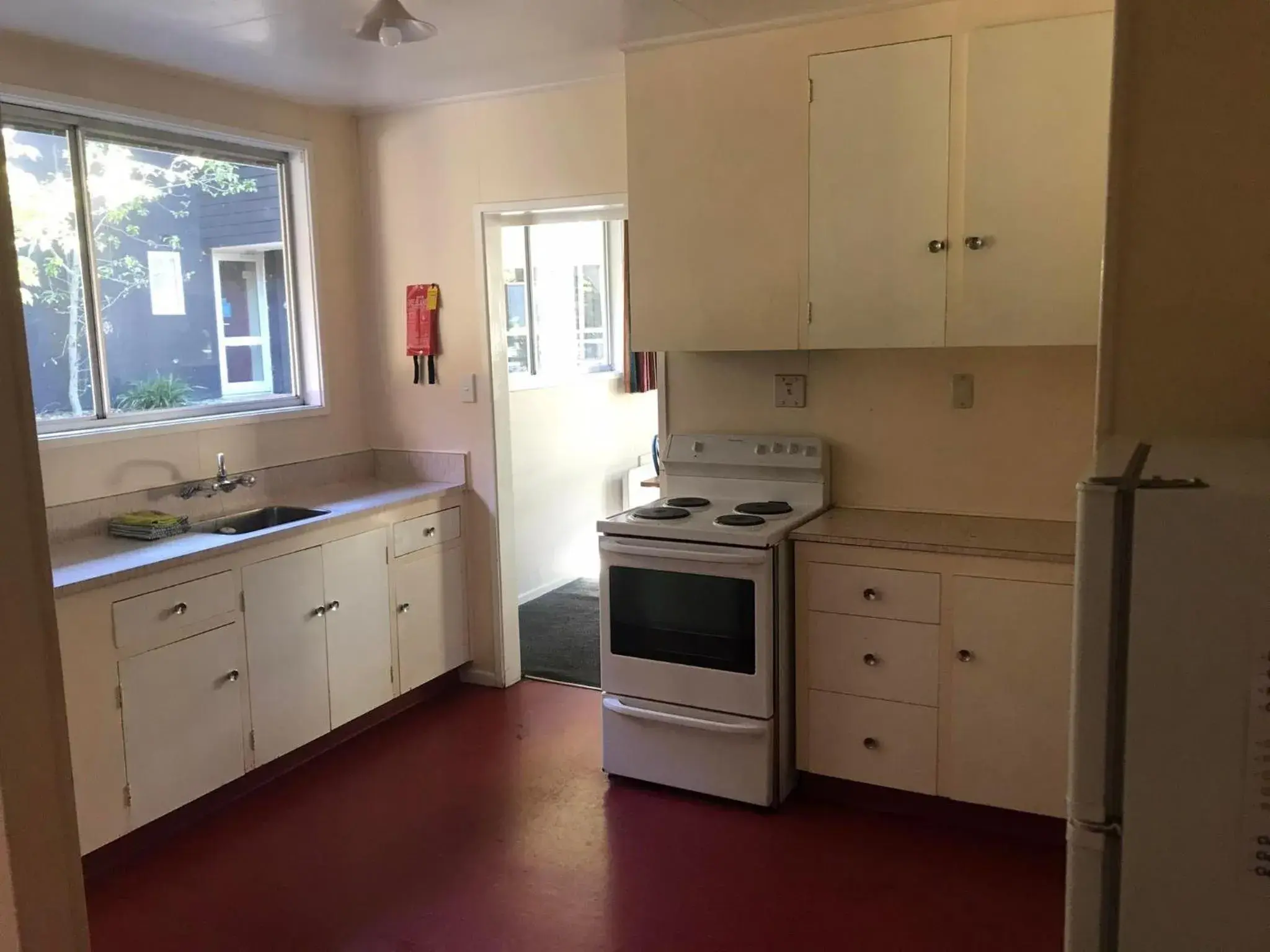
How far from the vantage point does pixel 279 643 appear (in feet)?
11.0

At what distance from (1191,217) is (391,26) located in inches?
82.7

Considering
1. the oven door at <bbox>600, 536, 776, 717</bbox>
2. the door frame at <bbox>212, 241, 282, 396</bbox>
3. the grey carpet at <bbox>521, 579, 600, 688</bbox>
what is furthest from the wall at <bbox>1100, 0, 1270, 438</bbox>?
Answer: the door frame at <bbox>212, 241, 282, 396</bbox>

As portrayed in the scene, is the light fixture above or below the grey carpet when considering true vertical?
above

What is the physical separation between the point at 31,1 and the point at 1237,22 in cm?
295

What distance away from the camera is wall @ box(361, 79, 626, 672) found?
12.5 ft

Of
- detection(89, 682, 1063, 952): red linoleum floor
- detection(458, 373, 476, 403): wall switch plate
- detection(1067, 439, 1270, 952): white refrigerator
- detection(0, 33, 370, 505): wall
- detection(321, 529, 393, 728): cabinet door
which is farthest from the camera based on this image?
detection(458, 373, 476, 403): wall switch plate

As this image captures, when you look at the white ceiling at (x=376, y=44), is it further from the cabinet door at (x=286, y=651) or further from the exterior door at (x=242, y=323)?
the cabinet door at (x=286, y=651)

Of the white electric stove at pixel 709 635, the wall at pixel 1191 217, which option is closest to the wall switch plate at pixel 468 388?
the white electric stove at pixel 709 635

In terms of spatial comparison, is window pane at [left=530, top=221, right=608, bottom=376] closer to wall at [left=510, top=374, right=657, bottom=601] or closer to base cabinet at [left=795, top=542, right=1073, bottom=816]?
wall at [left=510, top=374, right=657, bottom=601]

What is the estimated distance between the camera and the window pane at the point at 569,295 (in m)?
5.89

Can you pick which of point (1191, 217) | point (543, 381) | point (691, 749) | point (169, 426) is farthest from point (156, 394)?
point (1191, 217)

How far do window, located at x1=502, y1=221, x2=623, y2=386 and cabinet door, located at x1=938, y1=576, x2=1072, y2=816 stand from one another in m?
3.16

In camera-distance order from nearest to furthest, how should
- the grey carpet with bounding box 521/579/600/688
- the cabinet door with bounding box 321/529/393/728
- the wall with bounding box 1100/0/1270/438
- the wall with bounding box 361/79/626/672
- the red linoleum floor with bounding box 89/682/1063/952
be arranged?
1. the wall with bounding box 1100/0/1270/438
2. the red linoleum floor with bounding box 89/682/1063/952
3. the cabinet door with bounding box 321/529/393/728
4. the wall with bounding box 361/79/626/672
5. the grey carpet with bounding box 521/579/600/688

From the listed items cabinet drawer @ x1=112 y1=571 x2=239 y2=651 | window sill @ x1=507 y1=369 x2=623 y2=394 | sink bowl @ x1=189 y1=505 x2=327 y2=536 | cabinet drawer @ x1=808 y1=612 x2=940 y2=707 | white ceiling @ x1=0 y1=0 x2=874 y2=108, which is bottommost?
cabinet drawer @ x1=808 y1=612 x2=940 y2=707
